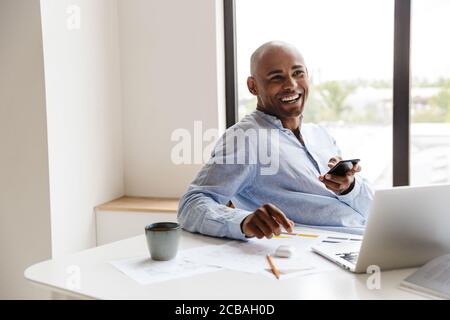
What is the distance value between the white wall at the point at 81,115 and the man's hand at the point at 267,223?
4.69 ft

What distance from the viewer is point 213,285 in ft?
3.47

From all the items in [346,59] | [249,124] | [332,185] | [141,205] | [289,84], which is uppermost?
[346,59]

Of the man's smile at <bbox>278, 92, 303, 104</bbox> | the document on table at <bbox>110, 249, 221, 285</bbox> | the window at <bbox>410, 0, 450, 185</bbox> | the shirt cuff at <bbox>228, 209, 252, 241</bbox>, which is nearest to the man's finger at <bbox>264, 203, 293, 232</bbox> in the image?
the shirt cuff at <bbox>228, 209, 252, 241</bbox>

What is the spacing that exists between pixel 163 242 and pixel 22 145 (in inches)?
59.9

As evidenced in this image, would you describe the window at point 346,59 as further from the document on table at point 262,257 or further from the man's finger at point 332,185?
the document on table at point 262,257

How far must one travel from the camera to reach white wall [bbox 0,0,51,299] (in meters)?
2.43

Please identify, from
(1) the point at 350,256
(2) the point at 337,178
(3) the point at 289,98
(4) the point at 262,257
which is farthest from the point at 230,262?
(3) the point at 289,98

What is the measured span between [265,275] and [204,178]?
1.69 ft

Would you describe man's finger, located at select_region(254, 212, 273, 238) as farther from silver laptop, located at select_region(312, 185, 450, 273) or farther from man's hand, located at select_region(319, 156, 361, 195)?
man's hand, located at select_region(319, 156, 361, 195)

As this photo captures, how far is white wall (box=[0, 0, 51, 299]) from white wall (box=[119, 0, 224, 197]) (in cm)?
62

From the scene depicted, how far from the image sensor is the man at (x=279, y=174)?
5.07ft

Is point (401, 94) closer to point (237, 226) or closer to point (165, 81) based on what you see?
point (165, 81)
